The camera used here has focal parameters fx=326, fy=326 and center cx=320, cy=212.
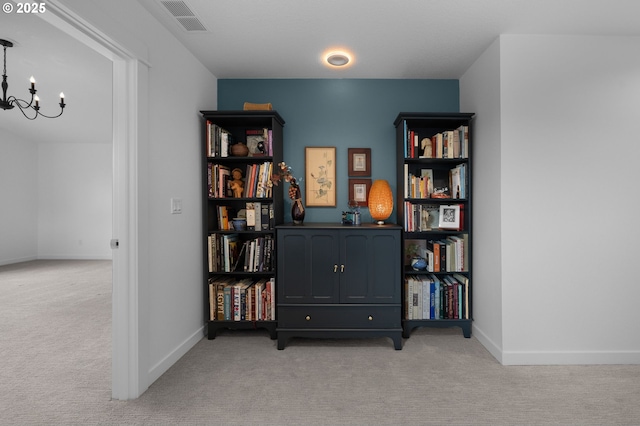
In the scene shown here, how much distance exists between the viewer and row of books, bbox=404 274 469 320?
119 inches

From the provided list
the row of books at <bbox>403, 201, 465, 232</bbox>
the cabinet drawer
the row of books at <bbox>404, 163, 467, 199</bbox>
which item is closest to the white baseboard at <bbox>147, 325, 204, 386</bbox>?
the cabinet drawer

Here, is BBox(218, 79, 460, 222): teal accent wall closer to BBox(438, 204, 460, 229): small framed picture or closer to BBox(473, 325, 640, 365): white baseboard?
BBox(438, 204, 460, 229): small framed picture

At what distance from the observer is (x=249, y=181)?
10.1 ft

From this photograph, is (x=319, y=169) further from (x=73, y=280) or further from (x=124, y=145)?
(x=73, y=280)

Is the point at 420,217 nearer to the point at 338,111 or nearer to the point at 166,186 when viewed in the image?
the point at 338,111

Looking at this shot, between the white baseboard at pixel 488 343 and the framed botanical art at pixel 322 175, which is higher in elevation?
the framed botanical art at pixel 322 175

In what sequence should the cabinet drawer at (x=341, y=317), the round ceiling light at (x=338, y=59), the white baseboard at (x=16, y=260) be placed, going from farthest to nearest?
the white baseboard at (x=16, y=260) → the round ceiling light at (x=338, y=59) → the cabinet drawer at (x=341, y=317)

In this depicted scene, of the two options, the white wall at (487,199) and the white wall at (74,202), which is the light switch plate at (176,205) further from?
the white wall at (74,202)

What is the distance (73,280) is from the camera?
5.20m

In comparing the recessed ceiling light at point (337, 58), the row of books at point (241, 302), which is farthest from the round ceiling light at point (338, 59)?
the row of books at point (241, 302)

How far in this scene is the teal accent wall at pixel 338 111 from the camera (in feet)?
11.1

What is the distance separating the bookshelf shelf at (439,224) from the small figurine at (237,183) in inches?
60.5

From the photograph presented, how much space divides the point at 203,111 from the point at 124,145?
103 cm

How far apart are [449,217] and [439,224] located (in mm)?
111
